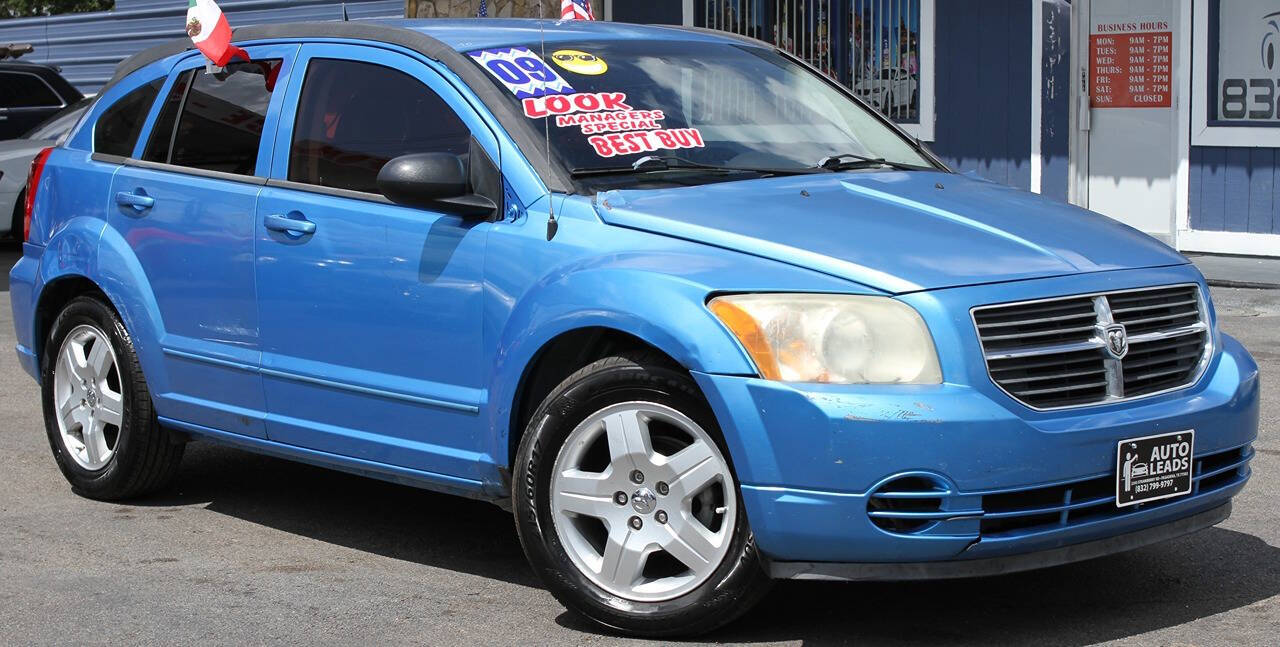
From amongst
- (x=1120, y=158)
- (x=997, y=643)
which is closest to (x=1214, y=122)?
(x=1120, y=158)

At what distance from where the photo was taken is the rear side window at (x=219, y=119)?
18.9 feet

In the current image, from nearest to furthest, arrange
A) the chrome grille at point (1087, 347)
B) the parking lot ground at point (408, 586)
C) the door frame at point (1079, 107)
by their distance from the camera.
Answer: the chrome grille at point (1087, 347) → the parking lot ground at point (408, 586) → the door frame at point (1079, 107)

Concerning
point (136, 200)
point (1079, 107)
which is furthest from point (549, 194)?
point (1079, 107)

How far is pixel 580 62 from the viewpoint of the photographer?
5344 millimetres

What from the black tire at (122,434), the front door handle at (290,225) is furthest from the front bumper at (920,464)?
the black tire at (122,434)

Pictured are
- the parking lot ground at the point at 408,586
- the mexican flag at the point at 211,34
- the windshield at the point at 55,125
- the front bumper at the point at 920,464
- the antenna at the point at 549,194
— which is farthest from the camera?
the windshield at the point at 55,125

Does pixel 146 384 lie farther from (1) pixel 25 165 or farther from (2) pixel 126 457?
(1) pixel 25 165

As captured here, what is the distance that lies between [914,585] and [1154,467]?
0.95 meters

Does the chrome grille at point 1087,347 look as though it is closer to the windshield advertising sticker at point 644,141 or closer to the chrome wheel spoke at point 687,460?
the chrome wheel spoke at point 687,460

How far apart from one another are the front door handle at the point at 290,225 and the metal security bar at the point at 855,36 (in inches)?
431

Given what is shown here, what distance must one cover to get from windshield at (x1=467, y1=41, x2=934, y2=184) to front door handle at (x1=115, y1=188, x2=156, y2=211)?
1399 millimetres

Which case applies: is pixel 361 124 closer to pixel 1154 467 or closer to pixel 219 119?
pixel 219 119

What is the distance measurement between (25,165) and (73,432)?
31.9ft

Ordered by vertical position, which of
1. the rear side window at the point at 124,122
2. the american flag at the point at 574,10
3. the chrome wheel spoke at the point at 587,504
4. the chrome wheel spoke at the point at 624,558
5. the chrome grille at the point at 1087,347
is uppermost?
the american flag at the point at 574,10
